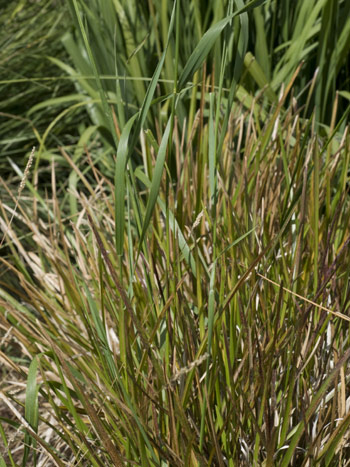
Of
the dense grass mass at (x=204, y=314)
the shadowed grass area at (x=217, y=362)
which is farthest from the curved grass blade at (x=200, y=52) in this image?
the shadowed grass area at (x=217, y=362)

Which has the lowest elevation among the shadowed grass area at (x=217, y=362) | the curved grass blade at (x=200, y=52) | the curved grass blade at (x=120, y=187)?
the shadowed grass area at (x=217, y=362)

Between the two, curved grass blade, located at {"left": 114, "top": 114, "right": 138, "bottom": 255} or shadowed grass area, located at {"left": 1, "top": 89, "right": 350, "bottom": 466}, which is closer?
curved grass blade, located at {"left": 114, "top": 114, "right": 138, "bottom": 255}

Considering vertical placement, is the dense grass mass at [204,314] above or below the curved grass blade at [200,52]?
below

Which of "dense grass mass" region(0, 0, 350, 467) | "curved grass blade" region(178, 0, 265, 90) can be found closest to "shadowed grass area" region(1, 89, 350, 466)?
"dense grass mass" region(0, 0, 350, 467)

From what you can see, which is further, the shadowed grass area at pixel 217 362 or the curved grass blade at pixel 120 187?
the shadowed grass area at pixel 217 362

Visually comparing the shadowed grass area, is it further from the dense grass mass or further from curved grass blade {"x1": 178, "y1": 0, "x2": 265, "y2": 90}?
curved grass blade {"x1": 178, "y1": 0, "x2": 265, "y2": 90}

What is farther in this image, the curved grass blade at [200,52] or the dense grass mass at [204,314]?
the dense grass mass at [204,314]

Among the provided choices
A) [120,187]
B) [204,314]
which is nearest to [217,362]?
[204,314]

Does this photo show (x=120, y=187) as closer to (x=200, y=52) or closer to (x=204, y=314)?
(x=200, y=52)

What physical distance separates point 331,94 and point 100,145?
0.74 meters

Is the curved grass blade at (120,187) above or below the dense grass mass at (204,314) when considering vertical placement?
above

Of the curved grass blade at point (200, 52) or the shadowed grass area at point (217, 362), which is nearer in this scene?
the curved grass blade at point (200, 52)

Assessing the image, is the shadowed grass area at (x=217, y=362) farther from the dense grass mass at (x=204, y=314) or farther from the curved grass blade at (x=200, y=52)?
the curved grass blade at (x=200, y=52)

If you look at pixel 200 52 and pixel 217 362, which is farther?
pixel 217 362
